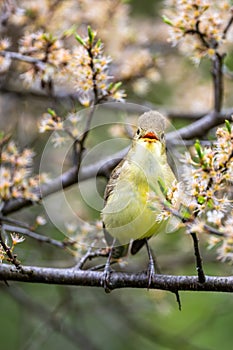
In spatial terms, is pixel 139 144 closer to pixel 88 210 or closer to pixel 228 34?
pixel 228 34

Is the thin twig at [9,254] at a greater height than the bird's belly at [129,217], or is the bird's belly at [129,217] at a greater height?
the thin twig at [9,254]

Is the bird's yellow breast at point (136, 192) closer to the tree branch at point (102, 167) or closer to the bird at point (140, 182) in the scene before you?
the bird at point (140, 182)

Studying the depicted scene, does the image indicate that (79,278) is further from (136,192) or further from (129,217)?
(136,192)

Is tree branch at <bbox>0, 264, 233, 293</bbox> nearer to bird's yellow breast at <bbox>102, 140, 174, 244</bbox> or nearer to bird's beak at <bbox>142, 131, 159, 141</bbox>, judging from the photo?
bird's yellow breast at <bbox>102, 140, 174, 244</bbox>

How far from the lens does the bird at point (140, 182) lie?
3516mm

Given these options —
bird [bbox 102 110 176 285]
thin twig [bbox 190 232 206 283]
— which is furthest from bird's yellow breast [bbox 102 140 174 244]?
thin twig [bbox 190 232 206 283]

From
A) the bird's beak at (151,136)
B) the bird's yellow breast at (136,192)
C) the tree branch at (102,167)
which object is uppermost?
the bird's beak at (151,136)

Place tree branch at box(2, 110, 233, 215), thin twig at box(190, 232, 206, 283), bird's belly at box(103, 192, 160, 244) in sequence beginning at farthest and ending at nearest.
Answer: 1. tree branch at box(2, 110, 233, 215)
2. bird's belly at box(103, 192, 160, 244)
3. thin twig at box(190, 232, 206, 283)

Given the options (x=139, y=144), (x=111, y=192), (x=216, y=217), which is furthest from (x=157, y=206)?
(x=111, y=192)

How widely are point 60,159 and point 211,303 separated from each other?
2.56 metres

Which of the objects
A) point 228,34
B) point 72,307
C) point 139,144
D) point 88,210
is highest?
point 228,34

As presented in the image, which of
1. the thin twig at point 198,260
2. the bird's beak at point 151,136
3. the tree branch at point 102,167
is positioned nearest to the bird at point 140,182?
the bird's beak at point 151,136

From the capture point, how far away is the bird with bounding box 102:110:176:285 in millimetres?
3516

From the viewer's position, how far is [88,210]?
6.48 meters
